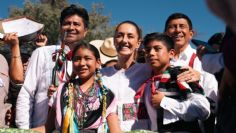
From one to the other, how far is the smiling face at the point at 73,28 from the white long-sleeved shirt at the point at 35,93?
23 cm

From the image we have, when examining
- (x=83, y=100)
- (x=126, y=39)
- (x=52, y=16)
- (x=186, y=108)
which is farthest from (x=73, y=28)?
(x=52, y=16)

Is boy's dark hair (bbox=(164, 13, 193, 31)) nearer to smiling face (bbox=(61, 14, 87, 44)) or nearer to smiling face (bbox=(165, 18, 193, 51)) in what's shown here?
smiling face (bbox=(165, 18, 193, 51))

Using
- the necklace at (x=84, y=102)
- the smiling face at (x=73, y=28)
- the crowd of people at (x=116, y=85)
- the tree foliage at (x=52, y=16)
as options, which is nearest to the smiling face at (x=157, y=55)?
the crowd of people at (x=116, y=85)

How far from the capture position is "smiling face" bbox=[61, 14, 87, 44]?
327cm

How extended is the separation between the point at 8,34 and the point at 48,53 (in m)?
0.39

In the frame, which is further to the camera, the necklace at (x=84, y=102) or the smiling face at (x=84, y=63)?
the smiling face at (x=84, y=63)

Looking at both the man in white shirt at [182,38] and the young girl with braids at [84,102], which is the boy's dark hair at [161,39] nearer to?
the man in white shirt at [182,38]

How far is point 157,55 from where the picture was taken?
117 inches

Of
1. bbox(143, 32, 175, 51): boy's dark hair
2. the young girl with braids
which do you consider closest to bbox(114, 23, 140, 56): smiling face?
bbox(143, 32, 175, 51): boy's dark hair

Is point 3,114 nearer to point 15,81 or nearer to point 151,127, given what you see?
point 15,81

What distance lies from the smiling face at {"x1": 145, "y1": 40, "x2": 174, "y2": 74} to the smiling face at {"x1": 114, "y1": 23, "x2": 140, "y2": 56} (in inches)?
6.7

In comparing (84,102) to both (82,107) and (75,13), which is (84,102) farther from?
(75,13)

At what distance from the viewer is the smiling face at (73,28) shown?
10.7 ft

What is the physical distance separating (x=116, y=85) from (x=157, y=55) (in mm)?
454
